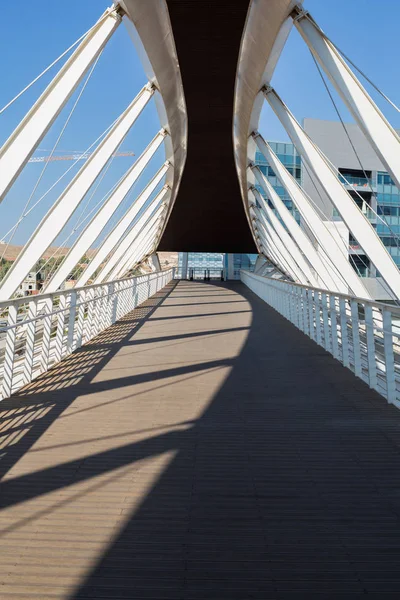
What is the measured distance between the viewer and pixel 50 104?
740 cm

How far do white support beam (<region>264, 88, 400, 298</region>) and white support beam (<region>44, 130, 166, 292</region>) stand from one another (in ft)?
14.6

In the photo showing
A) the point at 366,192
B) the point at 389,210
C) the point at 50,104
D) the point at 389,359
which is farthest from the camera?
the point at 366,192

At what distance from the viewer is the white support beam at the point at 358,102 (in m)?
7.18

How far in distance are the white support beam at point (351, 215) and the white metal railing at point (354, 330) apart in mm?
741

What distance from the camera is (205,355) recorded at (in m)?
8.85

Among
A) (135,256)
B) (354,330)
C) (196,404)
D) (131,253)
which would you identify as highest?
(131,253)

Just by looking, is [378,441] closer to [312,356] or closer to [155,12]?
[312,356]

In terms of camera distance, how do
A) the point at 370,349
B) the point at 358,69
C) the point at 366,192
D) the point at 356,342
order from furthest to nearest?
the point at 366,192 < the point at 358,69 < the point at 356,342 < the point at 370,349

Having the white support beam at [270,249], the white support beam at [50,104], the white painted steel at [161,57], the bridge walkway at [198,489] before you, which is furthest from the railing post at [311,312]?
the white support beam at [270,249]

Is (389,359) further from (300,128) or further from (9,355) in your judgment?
(300,128)

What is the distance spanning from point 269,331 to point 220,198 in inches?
690

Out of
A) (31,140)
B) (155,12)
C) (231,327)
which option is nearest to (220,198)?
(231,327)

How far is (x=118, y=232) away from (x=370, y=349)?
11.4 m

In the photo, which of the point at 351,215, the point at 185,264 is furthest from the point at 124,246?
the point at 185,264
